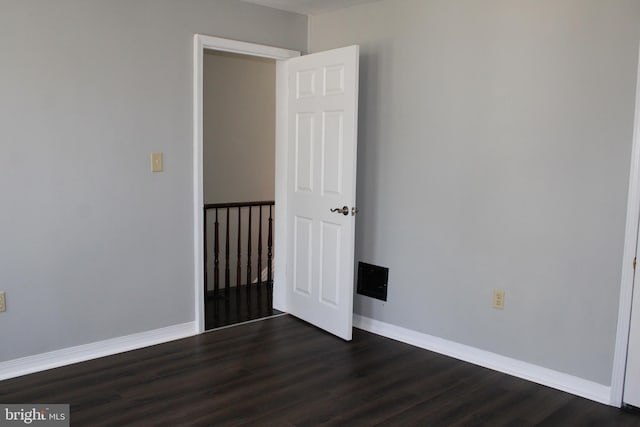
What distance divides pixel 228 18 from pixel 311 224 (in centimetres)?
156

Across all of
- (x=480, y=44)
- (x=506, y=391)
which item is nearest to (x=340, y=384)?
(x=506, y=391)

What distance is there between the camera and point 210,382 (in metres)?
3.09

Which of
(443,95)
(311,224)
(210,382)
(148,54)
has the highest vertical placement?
(148,54)

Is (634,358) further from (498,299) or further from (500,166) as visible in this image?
(500,166)

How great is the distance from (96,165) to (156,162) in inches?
15.2

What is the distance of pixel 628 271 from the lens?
278 cm

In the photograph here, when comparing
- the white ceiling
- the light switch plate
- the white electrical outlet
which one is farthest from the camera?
the white ceiling

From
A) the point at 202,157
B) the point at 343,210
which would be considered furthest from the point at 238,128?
the point at 343,210

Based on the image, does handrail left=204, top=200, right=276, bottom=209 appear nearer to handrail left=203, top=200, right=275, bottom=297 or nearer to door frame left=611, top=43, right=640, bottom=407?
handrail left=203, top=200, right=275, bottom=297

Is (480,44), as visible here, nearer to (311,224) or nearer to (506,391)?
(311,224)

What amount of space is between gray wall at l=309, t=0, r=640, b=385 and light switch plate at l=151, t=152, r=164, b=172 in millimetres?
1408

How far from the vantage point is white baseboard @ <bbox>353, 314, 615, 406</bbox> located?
297 cm

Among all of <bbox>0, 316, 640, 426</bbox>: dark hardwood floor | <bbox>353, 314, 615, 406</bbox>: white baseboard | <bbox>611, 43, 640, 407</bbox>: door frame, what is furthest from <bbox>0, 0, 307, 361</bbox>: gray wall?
<bbox>611, 43, 640, 407</bbox>: door frame

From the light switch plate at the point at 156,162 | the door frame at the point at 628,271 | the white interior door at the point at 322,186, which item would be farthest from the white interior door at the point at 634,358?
the light switch plate at the point at 156,162
